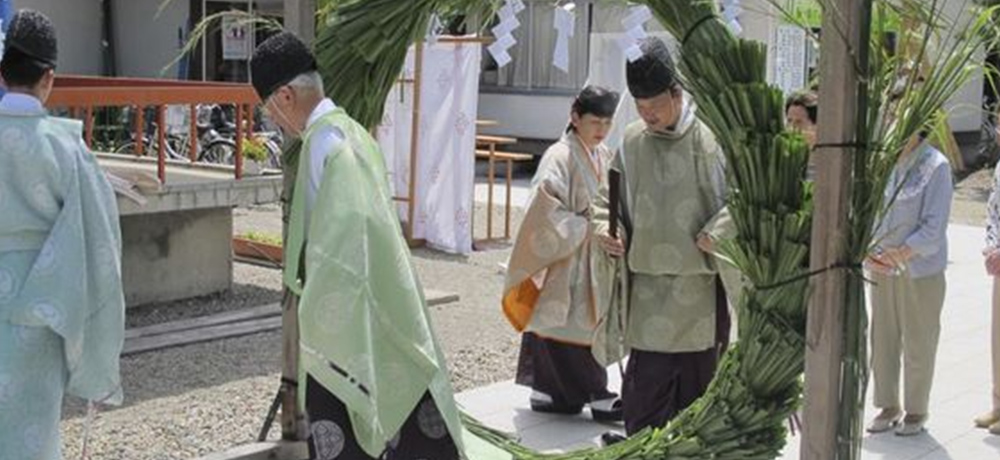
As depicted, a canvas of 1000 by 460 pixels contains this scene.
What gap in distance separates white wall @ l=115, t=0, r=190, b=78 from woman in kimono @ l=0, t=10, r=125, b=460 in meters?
16.1

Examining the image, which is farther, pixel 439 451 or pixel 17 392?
pixel 17 392

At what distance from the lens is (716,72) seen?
12.2 ft

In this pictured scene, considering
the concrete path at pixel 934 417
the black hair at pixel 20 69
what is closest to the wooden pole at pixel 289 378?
the concrete path at pixel 934 417

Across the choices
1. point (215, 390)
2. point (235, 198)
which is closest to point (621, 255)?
point (215, 390)

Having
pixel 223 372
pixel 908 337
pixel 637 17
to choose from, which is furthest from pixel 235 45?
pixel 637 17

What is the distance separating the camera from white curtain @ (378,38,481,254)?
11578 mm

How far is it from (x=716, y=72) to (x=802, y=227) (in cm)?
49

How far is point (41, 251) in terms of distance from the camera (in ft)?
13.3

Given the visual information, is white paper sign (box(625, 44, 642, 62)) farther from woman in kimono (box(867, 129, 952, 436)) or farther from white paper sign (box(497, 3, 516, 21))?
woman in kimono (box(867, 129, 952, 436))

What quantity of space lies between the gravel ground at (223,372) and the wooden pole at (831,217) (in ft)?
10.8

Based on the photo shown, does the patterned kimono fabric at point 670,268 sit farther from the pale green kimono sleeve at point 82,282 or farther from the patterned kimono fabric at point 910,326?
the pale green kimono sleeve at point 82,282

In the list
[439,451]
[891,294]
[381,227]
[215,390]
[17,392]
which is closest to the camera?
[381,227]

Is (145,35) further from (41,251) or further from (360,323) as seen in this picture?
(360,323)

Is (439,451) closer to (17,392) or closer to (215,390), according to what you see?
(17,392)
